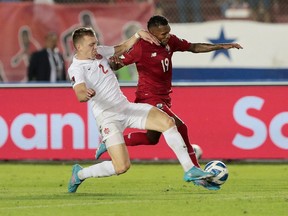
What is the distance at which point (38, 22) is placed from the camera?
73.2 feet

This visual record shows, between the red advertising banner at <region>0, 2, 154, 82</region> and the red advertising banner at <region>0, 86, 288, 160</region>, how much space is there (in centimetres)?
449

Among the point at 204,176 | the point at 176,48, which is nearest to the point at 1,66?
the point at 176,48

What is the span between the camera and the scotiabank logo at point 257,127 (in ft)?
56.0

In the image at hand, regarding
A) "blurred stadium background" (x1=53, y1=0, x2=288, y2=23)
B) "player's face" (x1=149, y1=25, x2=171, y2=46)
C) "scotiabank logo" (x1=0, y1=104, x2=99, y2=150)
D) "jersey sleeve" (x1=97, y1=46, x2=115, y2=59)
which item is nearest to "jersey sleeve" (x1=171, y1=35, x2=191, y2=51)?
"player's face" (x1=149, y1=25, x2=171, y2=46)

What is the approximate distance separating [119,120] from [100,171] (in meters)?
0.59

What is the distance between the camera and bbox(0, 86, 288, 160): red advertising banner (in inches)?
675

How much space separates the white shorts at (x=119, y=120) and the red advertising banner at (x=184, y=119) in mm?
4842

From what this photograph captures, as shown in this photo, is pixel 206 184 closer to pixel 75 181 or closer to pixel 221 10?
pixel 75 181

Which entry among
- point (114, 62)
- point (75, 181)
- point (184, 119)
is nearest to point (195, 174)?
point (75, 181)

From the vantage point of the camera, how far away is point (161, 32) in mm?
13250

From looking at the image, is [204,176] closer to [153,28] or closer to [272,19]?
[153,28]

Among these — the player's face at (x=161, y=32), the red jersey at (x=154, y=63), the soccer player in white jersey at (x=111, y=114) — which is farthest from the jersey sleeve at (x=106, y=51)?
the red jersey at (x=154, y=63)

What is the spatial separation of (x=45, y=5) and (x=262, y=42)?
4220mm

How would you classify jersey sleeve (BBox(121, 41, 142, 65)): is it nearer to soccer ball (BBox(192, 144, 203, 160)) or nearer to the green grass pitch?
the green grass pitch
